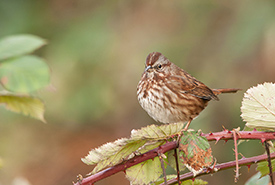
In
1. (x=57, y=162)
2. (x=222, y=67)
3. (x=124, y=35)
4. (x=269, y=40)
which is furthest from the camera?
(x=57, y=162)

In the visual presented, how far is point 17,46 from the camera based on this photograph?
1494 millimetres

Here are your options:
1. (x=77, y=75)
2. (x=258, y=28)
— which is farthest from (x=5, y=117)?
(x=258, y=28)

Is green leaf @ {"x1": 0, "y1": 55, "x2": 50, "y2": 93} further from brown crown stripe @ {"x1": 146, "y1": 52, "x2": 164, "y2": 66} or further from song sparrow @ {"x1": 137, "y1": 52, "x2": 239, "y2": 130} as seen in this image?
brown crown stripe @ {"x1": 146, "y1": 52, "x2": 164, "y2": 66}

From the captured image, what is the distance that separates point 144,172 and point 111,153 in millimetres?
176

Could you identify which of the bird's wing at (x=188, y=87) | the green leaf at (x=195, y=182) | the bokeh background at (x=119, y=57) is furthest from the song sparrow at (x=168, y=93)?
the green leaf at (x=195, y=182)

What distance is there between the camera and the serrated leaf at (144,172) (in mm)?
1498

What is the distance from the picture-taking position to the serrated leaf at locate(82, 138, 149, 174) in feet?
4.52

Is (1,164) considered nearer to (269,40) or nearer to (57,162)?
(269,40)

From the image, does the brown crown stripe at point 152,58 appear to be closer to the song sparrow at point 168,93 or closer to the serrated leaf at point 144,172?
the song sparrow at point 168,93

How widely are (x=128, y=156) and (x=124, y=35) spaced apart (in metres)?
4.65

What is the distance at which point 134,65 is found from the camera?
5.71 m

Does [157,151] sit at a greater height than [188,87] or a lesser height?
lesser

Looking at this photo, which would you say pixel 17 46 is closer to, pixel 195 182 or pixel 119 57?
pixel 195 182

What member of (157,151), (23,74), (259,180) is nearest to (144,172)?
(157,151)
